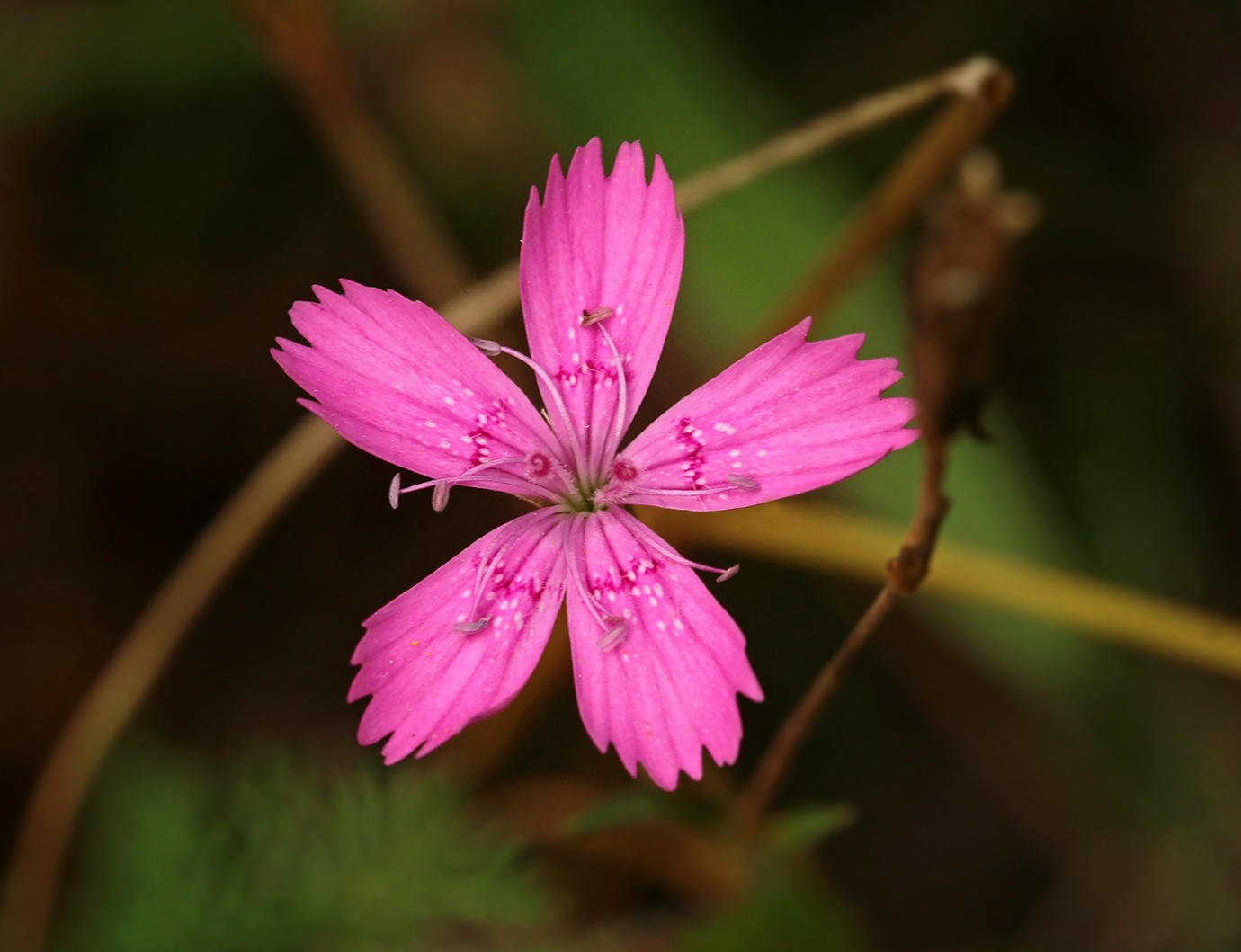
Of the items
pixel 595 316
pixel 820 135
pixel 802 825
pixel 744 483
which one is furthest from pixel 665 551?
pixel 820 135

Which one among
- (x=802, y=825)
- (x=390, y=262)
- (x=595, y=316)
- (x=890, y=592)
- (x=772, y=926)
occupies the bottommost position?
(x=772, y=926)

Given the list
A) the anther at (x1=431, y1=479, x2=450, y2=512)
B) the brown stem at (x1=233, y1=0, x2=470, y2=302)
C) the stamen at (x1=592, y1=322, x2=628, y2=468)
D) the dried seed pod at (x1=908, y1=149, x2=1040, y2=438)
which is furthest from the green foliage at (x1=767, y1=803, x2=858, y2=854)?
the brown stem at (x1=233, y1=0, x2=470, y2=302)

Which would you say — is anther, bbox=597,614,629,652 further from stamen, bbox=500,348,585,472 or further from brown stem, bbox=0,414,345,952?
brown stem, bbox=0,414,345,952

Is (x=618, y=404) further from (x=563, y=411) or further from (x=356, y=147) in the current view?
(x=356, y=147)

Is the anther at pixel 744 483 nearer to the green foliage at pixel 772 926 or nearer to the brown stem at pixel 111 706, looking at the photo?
the green foliage at pixel 772 926

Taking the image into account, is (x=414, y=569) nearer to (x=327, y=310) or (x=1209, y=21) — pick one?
(x=327, y=310)
